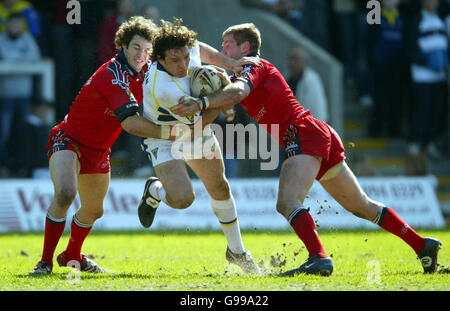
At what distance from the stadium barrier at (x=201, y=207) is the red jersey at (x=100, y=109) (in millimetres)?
5168

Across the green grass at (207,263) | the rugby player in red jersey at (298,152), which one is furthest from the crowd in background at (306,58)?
the rugby player in red jersey at (298,152)

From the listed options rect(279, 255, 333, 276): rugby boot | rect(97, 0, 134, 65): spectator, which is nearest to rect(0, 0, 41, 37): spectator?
rect(97, 0, 134, 65): spectator

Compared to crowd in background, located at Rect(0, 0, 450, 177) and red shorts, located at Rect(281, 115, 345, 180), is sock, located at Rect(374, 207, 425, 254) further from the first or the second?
crowd in background, located at Rect(0, 0, 450, 177)

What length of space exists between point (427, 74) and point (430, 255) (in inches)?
338

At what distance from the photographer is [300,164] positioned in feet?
24.6

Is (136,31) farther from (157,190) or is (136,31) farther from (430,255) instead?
(430,255)

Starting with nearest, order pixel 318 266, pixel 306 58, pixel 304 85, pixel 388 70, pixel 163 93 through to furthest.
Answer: pixel 318 266 < pixel 163 93 < pixel 304 85 < pixel 306 58 < pixel 388 70

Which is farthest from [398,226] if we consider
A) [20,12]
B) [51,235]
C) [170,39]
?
[20,12]

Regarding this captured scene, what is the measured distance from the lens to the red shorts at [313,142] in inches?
299

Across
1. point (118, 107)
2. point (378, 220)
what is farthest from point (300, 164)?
point (118, 107)

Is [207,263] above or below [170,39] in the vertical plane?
below

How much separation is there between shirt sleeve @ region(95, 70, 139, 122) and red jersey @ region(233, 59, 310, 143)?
1031 mm

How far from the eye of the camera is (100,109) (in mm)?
8094

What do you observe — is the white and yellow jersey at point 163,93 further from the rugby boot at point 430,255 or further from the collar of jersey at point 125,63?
the rugby boot at point 430,255
